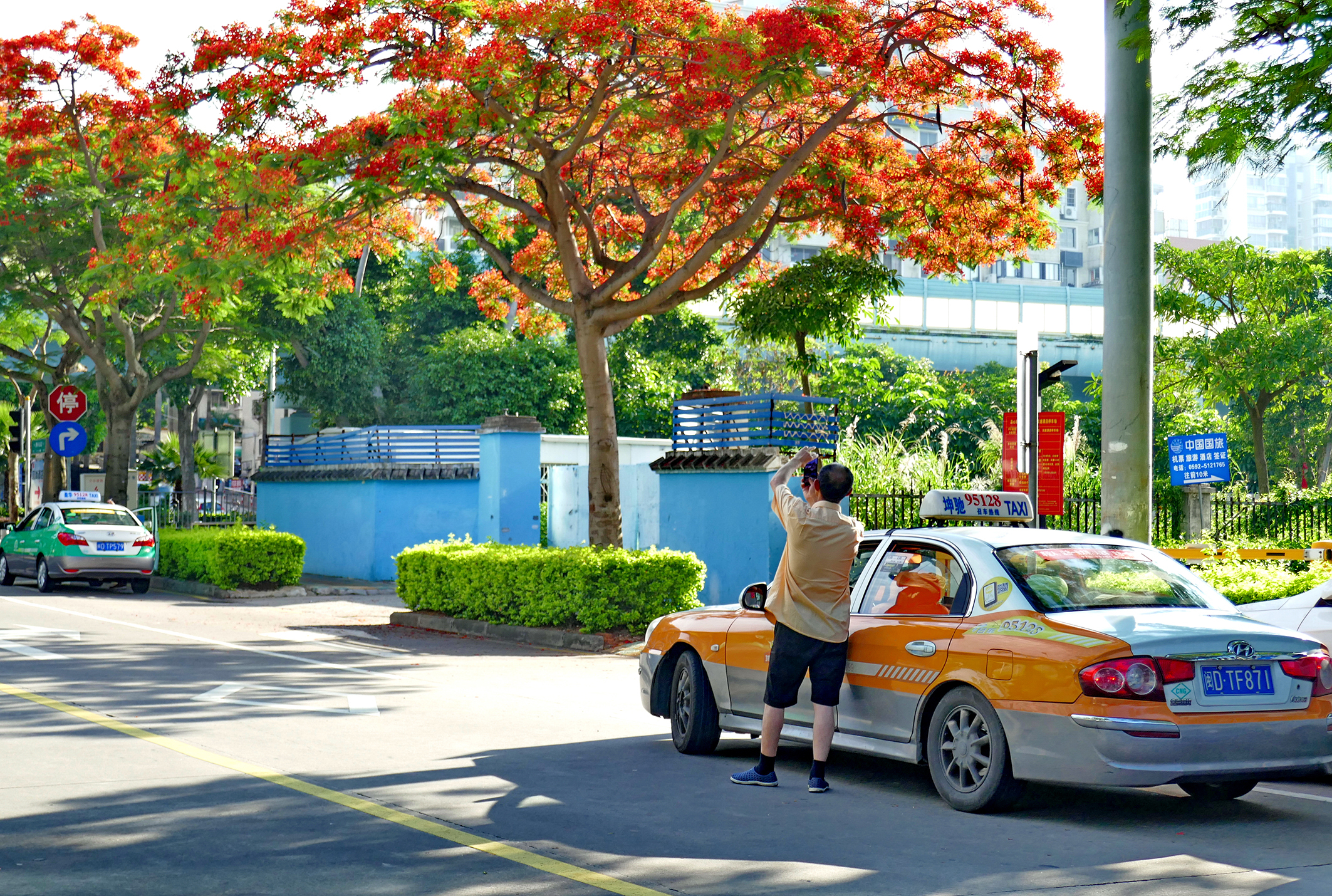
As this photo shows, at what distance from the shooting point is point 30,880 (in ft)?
18.0

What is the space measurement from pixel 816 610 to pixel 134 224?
13193 mm

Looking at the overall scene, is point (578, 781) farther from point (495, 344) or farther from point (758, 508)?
point (495, 344)

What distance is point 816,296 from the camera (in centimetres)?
2036

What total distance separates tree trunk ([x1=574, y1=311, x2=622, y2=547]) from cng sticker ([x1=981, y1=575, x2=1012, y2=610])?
34.0 feet

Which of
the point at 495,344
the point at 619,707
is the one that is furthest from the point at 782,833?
the point at 495,344

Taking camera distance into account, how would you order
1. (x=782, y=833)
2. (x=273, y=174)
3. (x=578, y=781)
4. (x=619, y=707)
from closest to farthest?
(x=782, y=833) < (x=578, y=781) < (x=619, y=707) < (x=273, y=174)

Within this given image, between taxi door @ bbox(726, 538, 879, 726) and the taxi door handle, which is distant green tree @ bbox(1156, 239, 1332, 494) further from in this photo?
the taxi door handle

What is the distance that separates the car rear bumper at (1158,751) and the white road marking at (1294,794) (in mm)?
1100

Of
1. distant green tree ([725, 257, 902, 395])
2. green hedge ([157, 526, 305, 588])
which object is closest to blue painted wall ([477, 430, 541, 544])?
green hedge ([157, 526, 305, 588])

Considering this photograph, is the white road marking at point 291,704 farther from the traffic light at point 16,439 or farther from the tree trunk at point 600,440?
the traffic light at point 16,439

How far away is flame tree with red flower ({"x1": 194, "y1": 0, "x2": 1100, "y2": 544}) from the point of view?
51.1 ft

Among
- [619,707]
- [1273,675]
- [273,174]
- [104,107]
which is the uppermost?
[104,107]

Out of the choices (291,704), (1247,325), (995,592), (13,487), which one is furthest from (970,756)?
(13,487)

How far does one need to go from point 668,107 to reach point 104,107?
10266mm
